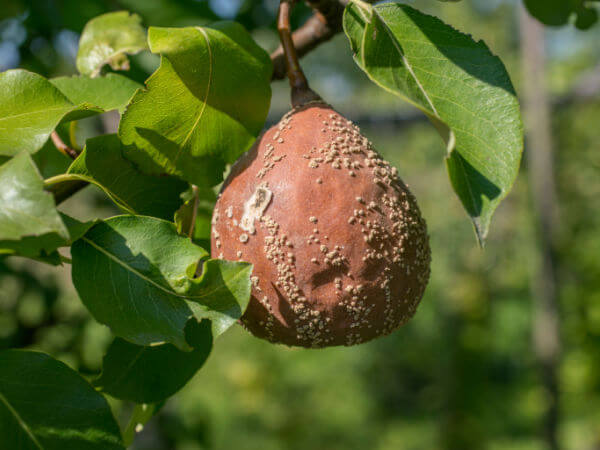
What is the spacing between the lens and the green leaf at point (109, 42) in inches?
34.5

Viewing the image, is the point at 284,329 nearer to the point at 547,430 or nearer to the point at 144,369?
the point at 144,369

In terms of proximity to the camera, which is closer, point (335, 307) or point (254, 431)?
point (335, 307)

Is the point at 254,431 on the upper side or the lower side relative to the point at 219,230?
lower

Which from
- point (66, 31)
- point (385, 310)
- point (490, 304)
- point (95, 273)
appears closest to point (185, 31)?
point (95, 273)

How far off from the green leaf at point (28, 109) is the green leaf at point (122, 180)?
43mm

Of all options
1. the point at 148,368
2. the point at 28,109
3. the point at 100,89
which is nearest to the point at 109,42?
the point at 100,89

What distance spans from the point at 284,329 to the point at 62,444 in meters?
0.27

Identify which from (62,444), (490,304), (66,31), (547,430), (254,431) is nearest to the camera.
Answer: (62,444)

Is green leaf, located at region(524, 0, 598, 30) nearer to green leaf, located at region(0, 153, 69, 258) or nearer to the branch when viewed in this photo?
the branch

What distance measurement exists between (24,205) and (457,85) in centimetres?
47

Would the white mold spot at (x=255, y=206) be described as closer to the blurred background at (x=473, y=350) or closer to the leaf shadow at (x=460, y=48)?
the leaf shadow at (x=460, y=48)

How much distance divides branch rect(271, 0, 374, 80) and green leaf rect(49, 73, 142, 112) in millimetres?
223

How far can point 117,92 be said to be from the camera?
77 cm

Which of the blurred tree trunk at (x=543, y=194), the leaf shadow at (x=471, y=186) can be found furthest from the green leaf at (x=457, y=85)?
the blurred tree trunk at (x=543, y=194)
